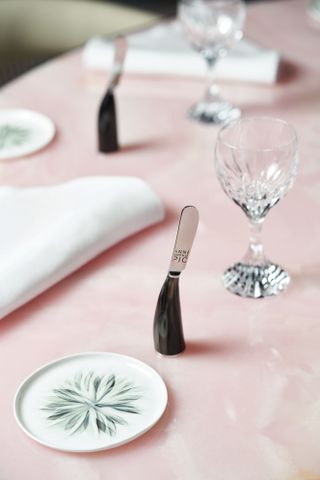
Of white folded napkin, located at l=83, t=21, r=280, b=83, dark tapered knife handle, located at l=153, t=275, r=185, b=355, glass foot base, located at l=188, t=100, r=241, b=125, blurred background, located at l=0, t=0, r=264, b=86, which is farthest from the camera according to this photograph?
blurred background, located at l=0, t=0, r=264, b=86

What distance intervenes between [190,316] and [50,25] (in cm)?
145

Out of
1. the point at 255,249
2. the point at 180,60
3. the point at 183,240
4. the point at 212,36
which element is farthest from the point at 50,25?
the point at 183,240

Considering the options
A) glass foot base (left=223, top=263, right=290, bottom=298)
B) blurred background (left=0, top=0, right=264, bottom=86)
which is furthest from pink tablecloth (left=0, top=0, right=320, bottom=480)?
blurred background (left=0, top=0, right=264, bottom=86)

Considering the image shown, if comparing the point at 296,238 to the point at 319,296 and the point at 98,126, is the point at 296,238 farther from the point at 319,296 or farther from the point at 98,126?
the point at 98,126

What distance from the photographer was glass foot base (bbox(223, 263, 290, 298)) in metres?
1.15

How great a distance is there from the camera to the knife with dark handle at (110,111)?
59.5 inches

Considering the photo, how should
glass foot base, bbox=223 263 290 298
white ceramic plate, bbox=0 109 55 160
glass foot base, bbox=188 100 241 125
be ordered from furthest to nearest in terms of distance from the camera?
glass foot base, bbox=188 100 241 125 → white ceramic plate, bbox=0 109 55 160 → glass foot base, bbox=223 263 290 298

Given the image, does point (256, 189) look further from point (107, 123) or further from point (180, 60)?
point (180, 60)

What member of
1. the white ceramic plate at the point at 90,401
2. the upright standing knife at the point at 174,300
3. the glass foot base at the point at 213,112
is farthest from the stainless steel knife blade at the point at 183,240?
the glass foot base at the point at 213,112

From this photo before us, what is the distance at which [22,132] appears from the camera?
1.58 meters

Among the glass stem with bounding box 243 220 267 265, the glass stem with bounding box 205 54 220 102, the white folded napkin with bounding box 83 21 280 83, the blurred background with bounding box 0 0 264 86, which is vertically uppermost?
the glass stem with bounding box 243 220 267 265

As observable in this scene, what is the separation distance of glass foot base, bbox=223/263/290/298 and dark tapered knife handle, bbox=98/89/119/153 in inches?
16.1

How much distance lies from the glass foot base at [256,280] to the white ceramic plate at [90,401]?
0.65 ft

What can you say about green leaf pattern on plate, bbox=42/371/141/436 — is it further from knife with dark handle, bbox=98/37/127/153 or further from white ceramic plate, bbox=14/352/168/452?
knife with dark handle, bbox=98/37/127/153
